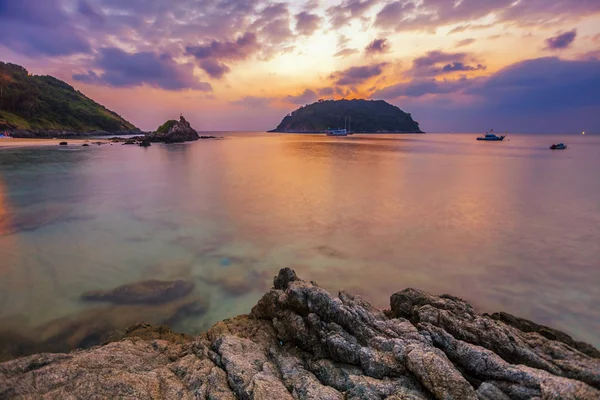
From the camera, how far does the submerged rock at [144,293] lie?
401 inches

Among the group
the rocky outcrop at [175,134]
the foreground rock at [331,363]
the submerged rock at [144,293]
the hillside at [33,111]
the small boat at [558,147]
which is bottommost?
the submerged rock at [144,293]

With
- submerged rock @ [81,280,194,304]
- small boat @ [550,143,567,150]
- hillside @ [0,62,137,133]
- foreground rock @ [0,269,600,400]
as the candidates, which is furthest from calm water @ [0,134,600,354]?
hillside @ [0,62,137,133]

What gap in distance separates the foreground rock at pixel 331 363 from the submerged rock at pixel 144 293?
120 inches

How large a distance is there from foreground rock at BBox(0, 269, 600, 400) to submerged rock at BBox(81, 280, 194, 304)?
3.04 m

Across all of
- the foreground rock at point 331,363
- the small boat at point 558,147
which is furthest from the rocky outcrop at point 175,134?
the small boat at point 558,147

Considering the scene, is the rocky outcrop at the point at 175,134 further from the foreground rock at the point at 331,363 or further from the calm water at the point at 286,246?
the foreground rock at the point at 331,363

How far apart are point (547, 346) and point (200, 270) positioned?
11.7 m

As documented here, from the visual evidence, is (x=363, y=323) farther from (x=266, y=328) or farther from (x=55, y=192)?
(x=55, y=192)

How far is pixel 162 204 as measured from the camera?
2428 cm

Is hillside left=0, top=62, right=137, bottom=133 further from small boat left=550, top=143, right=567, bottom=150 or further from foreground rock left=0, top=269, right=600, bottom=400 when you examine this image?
small boat left=550, top=143, right=567, bottom=150

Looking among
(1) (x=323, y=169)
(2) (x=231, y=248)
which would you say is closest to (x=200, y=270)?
(2) (x=231, y=248)

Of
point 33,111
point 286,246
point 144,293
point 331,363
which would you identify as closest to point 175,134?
point 33,111

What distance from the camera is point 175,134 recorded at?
11438 cm

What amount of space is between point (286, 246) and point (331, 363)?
32.3 ft
